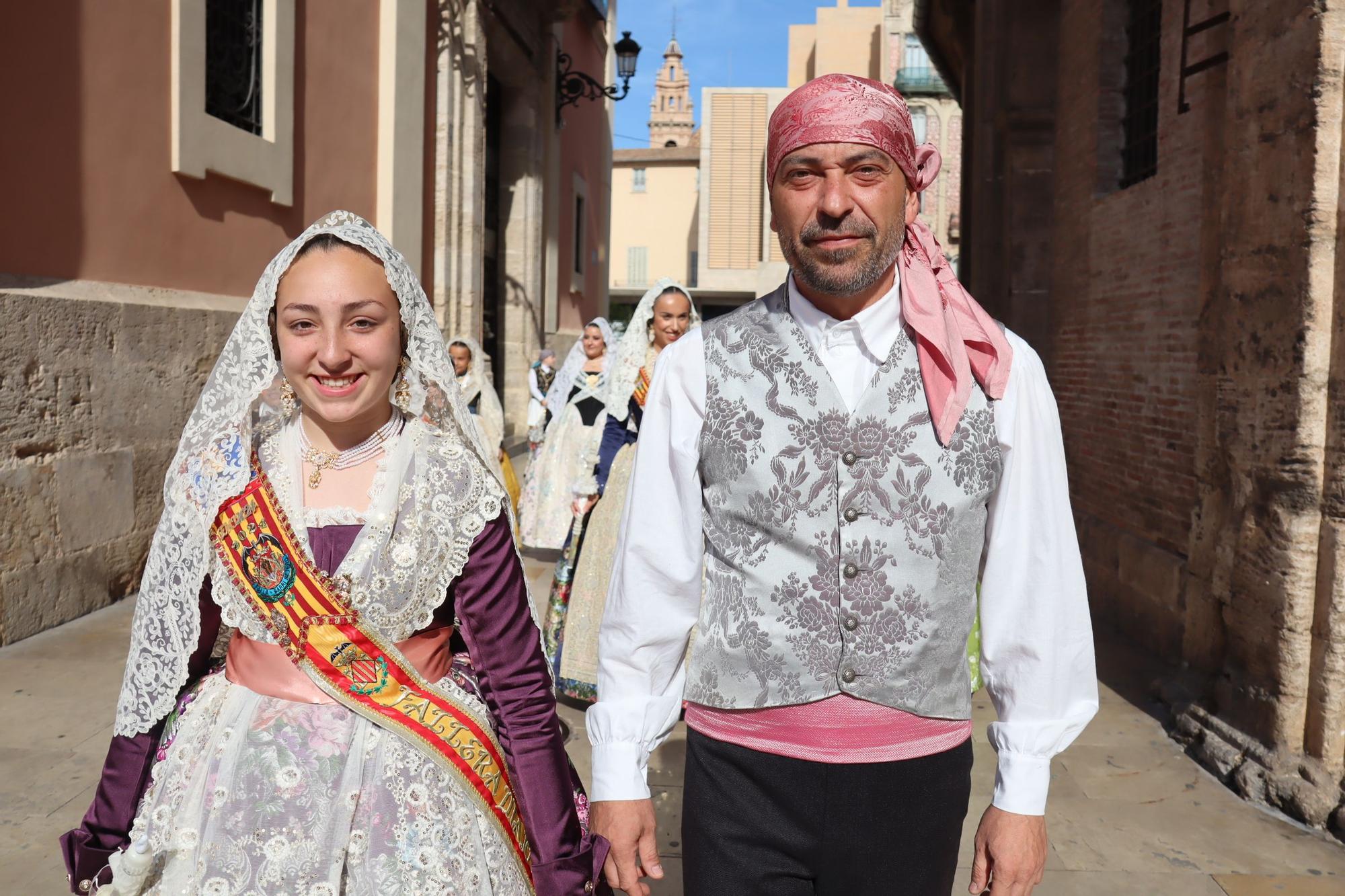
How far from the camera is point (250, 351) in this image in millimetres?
1950

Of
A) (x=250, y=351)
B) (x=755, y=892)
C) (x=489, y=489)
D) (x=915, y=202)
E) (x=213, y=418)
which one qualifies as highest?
(x=915, y=202)

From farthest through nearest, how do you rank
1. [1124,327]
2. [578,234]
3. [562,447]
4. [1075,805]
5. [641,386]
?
[578,234] < [562,447] < [1124,327] < [641,386] < [1075,805]

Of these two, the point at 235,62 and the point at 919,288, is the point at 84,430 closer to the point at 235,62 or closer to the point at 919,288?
the point at 235,62

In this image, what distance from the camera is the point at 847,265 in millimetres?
1647

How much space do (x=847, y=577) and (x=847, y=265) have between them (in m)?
0.49

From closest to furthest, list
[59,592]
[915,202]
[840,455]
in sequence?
[840,455] → [915,202] → [59,592]

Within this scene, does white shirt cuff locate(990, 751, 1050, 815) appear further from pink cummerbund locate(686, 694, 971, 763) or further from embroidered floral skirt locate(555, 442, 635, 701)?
embroidered floral skirt locate(555, 442, 635, 701)

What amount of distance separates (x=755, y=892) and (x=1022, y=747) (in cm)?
48

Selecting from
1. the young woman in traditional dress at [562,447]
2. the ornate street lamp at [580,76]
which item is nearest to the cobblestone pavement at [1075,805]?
the young woman in traditional dress at [562,447]

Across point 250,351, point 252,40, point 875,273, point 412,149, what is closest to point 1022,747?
point 875,273

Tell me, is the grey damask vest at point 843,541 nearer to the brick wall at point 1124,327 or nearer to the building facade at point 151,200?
the brick wall at point 1124,327

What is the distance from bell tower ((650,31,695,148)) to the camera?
255 feet

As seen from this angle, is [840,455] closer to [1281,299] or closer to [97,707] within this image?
[1281,299]

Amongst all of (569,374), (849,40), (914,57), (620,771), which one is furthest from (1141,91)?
(849,40)
